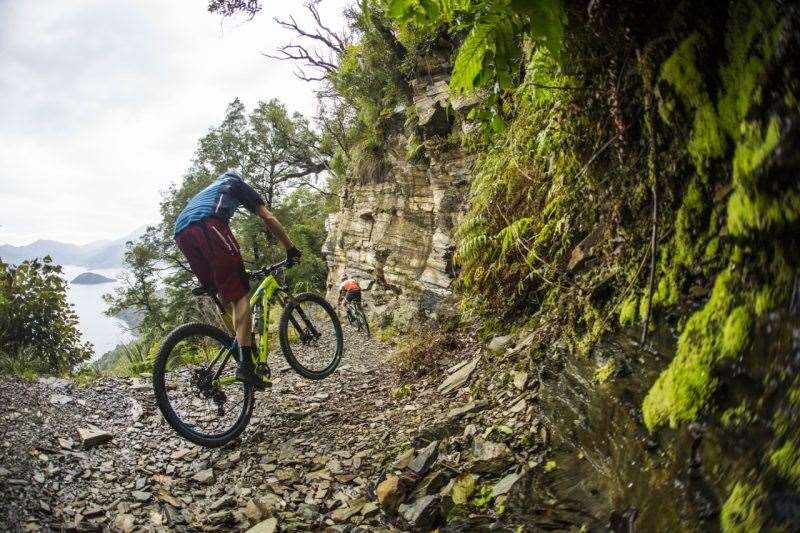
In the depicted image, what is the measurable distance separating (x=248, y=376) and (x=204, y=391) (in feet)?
1.34

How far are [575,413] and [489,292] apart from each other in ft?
7.62

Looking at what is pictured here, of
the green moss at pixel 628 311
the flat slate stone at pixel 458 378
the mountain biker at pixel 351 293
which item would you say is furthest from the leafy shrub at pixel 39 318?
the green moss at pixel 628 311

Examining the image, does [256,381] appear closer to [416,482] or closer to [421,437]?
[421,437]

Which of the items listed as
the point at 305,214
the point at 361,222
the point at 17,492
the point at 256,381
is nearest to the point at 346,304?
the point at 361,222

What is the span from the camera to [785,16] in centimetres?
121

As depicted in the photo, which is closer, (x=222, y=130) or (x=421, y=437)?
(x=421, y=437)

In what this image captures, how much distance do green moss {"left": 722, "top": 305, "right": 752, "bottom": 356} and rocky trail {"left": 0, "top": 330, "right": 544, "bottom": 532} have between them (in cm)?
123

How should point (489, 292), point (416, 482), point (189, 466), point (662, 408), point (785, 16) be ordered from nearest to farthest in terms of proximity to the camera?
point (785, 16) < point (662, 408) < point (416, 482) < point (189, 466) < point (489, 292)

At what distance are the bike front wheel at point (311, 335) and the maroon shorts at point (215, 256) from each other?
3.25ft

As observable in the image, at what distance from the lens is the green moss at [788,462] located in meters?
1.02

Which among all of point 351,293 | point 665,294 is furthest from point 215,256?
point 351,293

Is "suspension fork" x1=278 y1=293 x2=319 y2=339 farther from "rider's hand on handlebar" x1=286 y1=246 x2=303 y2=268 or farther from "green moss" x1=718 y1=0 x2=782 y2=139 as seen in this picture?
"green moss" x1=718 y1=0 x2=782 y2=139

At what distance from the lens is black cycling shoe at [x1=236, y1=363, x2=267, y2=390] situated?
393cm

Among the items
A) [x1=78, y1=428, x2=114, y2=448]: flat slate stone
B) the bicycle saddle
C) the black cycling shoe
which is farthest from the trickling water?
[x1=78, y1=428, x2=114, y2=448]: flat slate stone
